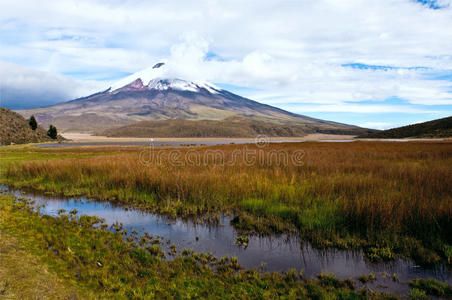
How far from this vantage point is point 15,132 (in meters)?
71.9

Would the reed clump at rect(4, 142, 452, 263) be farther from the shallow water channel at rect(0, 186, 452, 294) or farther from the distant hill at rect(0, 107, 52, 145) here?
the distant hill at rect(0, 107, 52, 145)

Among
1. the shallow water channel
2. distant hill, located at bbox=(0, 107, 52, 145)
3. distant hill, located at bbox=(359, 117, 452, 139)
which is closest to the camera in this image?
the shallow water channel

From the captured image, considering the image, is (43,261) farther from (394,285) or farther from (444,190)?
(444,190)

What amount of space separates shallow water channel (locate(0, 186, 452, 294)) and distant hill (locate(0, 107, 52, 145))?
75.3m

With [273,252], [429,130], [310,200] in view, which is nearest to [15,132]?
[310,200]

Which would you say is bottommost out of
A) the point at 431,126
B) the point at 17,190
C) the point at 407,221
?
the point at 17,190

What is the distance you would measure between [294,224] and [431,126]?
343 feet

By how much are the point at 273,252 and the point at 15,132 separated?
94389 mm

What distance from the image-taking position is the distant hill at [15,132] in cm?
6607

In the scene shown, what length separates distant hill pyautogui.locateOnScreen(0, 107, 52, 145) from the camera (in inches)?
2601

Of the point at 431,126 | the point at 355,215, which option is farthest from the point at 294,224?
the point at 431,126

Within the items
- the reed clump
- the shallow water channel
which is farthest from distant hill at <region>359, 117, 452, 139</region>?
the shallow water channel

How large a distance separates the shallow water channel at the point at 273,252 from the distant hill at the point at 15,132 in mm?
75344

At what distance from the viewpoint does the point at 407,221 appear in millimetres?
6973
